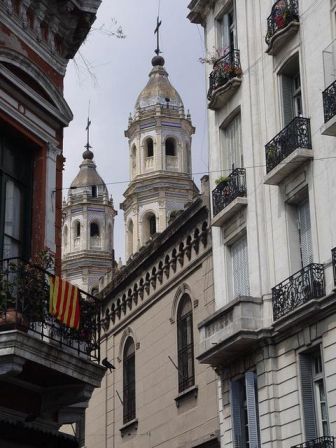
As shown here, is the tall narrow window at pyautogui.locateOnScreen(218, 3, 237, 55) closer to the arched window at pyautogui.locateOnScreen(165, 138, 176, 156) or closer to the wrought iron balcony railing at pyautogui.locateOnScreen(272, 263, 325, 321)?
the wrought iron balcony railing at pyautogui.locateOnScreen(272, 263, 325, 321)

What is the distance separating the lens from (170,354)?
1160 inches

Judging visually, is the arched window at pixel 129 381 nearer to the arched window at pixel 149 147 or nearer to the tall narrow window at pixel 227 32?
the tall narrow window at pixel 227 32

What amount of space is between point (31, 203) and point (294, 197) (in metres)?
9.10

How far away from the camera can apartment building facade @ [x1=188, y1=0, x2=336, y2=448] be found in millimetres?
20375

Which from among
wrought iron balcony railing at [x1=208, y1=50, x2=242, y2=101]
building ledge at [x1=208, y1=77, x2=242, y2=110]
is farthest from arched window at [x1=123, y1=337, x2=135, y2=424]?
wrought iron balcony railing at [x1=208, y1=50, x2=242, y2=101]

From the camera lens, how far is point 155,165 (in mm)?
59500

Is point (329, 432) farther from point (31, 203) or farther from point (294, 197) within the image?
point (31, 203)

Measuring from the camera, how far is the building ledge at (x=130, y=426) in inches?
1234

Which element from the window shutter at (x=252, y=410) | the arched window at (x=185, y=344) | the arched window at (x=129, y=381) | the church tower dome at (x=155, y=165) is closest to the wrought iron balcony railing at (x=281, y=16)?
the window shutter at (x=252, y=410)

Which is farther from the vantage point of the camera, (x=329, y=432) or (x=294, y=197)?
(x=294, y=197)

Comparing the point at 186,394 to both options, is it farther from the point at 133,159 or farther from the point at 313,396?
the point at 133,159

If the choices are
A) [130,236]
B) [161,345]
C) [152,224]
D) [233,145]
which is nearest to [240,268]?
[233,145]

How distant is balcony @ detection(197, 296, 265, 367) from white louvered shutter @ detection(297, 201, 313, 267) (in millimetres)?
1666

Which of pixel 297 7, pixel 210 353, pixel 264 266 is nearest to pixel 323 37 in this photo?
pixel 297 7
